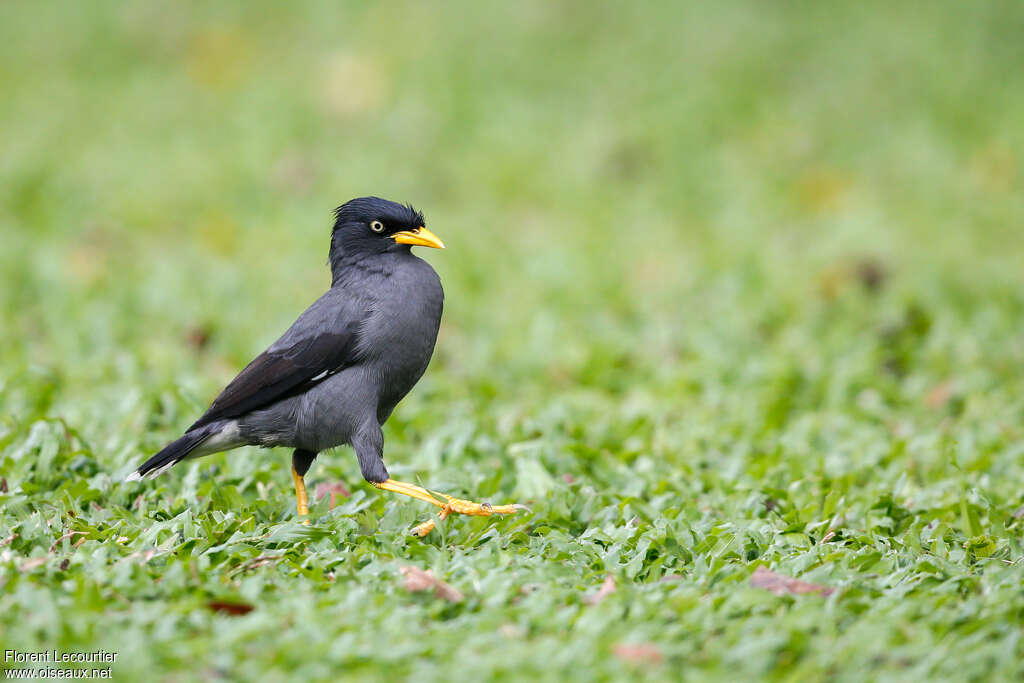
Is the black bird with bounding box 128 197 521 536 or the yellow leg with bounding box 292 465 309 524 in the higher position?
the black bird with bounding box 128 197 521 536

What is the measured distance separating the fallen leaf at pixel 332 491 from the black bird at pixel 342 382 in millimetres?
301

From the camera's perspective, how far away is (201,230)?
9602 mm

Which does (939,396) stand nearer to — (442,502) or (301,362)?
(442,502)

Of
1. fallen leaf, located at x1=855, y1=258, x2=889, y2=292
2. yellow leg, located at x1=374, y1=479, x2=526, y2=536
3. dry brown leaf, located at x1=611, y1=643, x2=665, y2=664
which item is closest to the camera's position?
dry brown leaf, located at x1=611, y1=643, x2=665, y2=664

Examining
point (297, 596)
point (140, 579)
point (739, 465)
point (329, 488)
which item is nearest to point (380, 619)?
point (297, 596)

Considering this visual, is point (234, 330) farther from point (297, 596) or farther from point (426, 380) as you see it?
point (297, 596)

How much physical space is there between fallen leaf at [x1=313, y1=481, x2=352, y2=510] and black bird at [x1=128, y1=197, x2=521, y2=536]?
0.30m

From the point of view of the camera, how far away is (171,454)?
4371mm

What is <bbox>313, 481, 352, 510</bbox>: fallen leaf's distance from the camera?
4.88 m

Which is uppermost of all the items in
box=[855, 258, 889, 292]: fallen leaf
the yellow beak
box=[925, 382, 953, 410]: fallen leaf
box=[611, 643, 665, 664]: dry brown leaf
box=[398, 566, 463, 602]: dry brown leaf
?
the yellow beak

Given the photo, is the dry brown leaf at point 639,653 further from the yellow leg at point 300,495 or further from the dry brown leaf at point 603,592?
the yellow leg at point 300,495

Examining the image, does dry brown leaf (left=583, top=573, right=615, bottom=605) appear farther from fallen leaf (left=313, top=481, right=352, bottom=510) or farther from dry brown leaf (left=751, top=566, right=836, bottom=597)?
fallen leaf (left=313, top=481, right=352, bottom=510)

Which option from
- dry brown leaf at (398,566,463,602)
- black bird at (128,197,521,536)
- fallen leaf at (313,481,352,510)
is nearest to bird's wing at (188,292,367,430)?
black bird at (128,197,521,536)

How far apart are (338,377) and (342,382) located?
4cm
